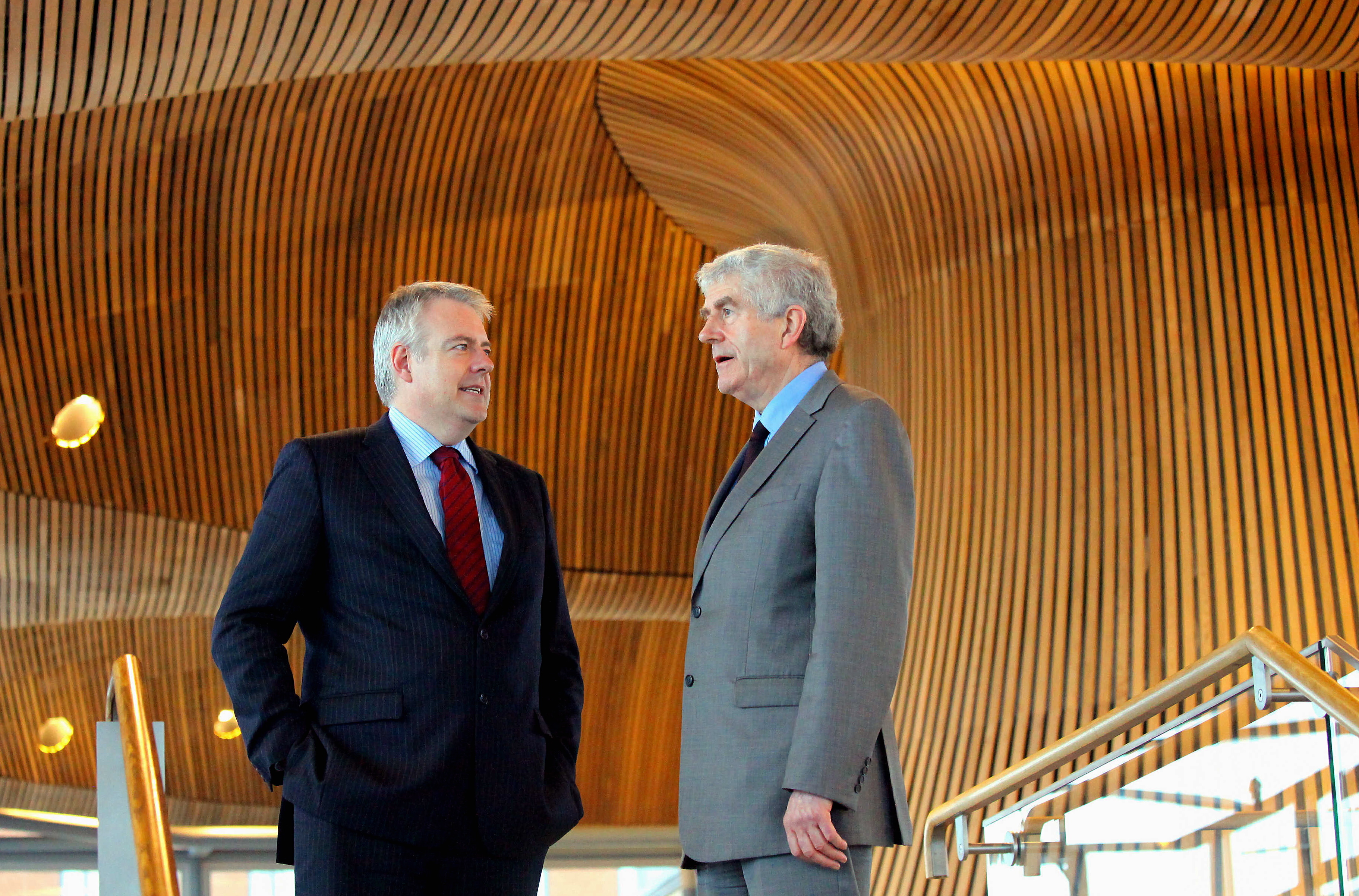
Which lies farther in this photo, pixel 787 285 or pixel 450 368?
pixel 450 368

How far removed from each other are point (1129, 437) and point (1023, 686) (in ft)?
3.37

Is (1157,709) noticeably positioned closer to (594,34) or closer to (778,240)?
(594,34)

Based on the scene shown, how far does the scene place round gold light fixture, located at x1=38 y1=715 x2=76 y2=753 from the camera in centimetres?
532

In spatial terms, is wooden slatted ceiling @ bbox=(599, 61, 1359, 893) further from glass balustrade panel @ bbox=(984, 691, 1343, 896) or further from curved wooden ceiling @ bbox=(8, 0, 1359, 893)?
glass balustrade panel @ bbox=(984, 691, 1343, 896)

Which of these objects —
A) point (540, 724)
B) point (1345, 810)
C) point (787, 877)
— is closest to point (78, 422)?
point (540, 724)

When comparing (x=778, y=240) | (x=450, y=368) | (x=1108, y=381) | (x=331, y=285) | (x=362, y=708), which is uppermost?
(x=331, y=285)

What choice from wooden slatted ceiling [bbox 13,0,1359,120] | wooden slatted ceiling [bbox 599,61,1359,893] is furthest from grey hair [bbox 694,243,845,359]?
wooden slatted ceiling [bbox 599,61,1359,893]

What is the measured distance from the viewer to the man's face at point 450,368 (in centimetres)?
227

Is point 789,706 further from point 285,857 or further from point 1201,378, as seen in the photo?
point 1201,378

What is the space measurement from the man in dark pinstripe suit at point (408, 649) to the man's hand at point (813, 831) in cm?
42

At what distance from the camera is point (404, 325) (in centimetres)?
230

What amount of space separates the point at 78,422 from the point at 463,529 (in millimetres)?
9352

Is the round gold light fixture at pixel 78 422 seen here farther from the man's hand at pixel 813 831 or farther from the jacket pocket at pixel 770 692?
the man's hand at pixel 813 831

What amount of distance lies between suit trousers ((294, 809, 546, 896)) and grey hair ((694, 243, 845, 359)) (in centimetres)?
89
